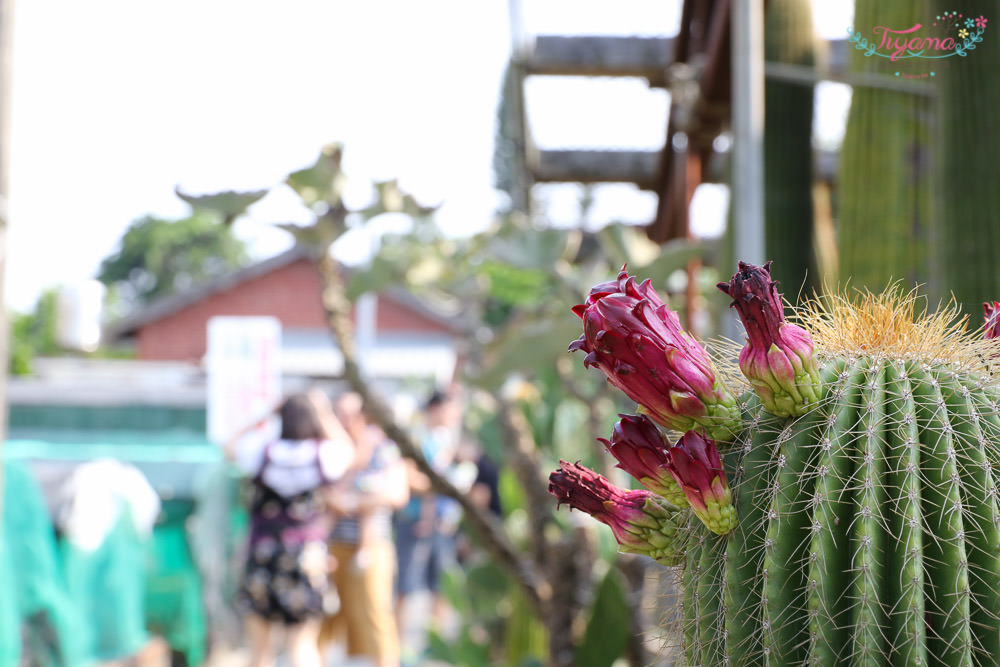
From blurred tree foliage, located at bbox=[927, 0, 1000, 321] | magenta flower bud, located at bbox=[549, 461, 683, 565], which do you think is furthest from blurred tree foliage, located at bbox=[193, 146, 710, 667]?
magenta flower bud, located at bbox=[549, 461, 683, 565]

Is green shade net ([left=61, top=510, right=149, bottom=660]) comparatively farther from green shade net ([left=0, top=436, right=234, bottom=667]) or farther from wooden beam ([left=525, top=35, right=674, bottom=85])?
wooden beam ([left=525, top=35, right=674, bottom=85])

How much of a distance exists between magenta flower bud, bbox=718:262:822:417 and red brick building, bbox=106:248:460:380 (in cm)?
2108

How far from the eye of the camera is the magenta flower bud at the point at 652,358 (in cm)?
73

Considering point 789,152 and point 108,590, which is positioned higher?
point 789,152

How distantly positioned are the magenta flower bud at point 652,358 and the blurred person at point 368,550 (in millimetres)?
4140

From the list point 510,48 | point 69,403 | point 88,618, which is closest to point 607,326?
point 510,48

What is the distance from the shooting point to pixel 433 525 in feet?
21.6

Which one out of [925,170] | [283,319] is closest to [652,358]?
[925,170]

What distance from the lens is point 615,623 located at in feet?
8.00

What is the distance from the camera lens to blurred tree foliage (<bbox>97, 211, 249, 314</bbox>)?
169ft

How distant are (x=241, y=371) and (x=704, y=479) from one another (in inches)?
232

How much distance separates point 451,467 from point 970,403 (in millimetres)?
5662

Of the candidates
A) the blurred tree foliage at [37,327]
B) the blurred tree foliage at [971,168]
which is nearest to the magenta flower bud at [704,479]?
the blurred tree foliage at [971,168]

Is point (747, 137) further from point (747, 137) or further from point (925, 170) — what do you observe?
point (925, 170)
